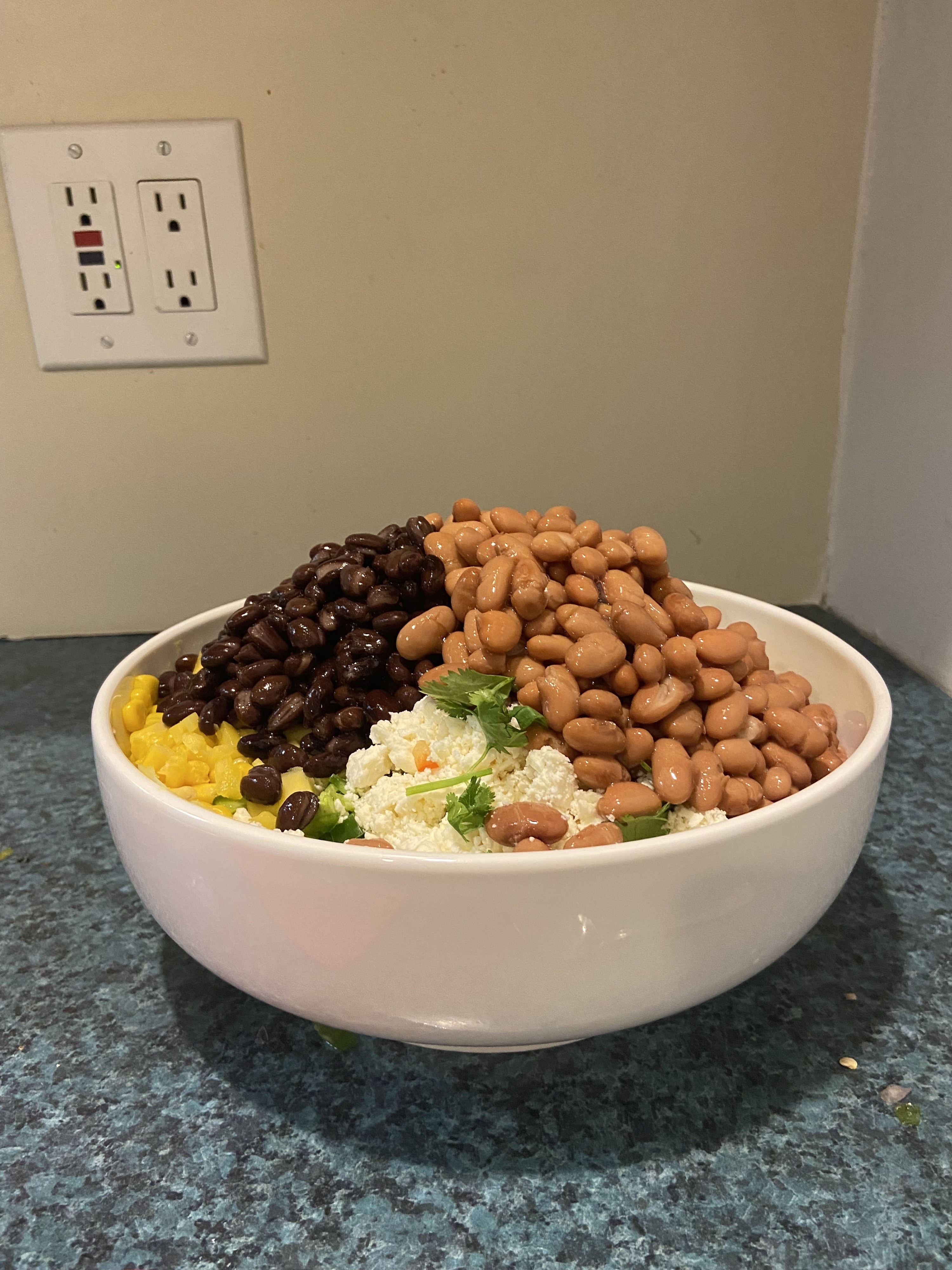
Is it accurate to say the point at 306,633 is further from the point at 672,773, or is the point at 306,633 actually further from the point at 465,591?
the point at 672,773

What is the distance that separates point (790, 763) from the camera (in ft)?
2.07

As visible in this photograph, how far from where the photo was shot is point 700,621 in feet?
2.22

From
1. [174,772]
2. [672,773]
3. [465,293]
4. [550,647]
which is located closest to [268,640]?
[174,772]

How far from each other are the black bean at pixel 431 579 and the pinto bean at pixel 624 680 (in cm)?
17

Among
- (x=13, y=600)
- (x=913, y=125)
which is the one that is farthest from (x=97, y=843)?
(x=913, y=125)

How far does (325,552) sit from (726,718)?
367 millimetres

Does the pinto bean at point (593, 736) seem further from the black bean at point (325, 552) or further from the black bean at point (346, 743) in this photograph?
the black bean at point (325, 552)

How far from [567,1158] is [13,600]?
4.44 ft

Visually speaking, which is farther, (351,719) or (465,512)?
(465,512)

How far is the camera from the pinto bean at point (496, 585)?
63 centimetres

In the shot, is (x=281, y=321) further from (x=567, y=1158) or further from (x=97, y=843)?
(x=567, y=1158)

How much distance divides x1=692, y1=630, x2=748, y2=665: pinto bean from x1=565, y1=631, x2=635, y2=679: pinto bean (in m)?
0.08

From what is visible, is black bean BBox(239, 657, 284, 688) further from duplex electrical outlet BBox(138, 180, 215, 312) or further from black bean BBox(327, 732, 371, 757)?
duplex electrical outlet BBox(138, 180, 215, 312)

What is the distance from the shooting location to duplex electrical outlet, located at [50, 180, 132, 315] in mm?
1253
